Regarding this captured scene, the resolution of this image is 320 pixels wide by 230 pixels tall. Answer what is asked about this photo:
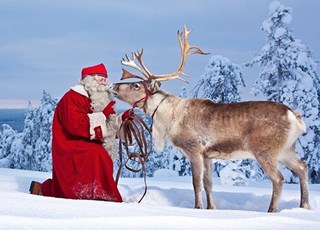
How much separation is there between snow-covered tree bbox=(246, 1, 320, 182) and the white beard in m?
13.2

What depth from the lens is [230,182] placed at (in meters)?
13.4

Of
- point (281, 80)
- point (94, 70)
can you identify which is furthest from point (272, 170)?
point (281, 80)

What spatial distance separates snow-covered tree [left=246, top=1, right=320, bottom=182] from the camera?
19141 millimetres

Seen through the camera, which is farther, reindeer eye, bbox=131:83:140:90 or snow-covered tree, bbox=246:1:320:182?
snow-covered tree, bbox=246:1:320:182

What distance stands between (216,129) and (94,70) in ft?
5.65

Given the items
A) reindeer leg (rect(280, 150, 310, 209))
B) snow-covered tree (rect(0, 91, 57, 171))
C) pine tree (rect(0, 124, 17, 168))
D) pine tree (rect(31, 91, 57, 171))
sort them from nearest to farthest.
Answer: reindeer leg (rect(280, 150, 310, 209)) → pine tree (rect(31, 91, 57, 171)) → snow-covered tree (rect(0, 91, 57, 171)) → pine tree (rect(0, 124, 17, 168))

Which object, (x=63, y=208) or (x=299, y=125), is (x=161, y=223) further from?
(x=299, y=125)

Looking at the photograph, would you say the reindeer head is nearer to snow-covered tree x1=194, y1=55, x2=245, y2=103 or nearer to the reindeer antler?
the reindeer antler

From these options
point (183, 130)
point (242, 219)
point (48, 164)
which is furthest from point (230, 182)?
point (48, 164)

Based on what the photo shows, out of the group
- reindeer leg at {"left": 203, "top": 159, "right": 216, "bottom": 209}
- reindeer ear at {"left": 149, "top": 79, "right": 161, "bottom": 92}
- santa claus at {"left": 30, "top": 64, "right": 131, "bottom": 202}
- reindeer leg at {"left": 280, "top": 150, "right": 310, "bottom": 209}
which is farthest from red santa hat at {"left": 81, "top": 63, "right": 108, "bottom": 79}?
Answer: reindeer leg at {"left": 280, "top": 150, "right": 310, "bottom": 209}

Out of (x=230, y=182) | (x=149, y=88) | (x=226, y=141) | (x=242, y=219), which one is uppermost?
(x=149, y=88)

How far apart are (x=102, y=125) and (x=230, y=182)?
7.43 m

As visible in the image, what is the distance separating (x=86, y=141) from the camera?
6.73 meters

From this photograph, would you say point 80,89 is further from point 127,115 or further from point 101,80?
point 127,115
